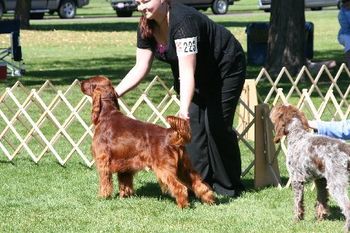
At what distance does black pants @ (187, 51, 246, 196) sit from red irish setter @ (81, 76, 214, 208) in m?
0.39

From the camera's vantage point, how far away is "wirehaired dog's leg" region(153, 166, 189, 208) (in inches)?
307

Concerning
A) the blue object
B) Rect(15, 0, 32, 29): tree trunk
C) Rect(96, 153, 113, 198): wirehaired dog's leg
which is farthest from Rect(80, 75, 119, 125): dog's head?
Rect(15, 0, 32, 29): tree trunk

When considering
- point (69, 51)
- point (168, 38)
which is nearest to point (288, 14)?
point (69, 51)

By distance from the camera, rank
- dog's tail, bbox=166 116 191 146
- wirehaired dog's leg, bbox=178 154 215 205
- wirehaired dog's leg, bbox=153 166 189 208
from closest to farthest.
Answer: dog's tail, bbox=166 116 191 146
wirehaired dog's leg, bbox=153 166 189 208
wirehaired dog's leg, bbox=178 154 215 205

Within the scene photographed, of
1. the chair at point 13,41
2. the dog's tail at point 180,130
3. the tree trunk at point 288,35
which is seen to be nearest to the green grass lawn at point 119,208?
the dog's tail at point 180,130

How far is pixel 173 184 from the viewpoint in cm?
779

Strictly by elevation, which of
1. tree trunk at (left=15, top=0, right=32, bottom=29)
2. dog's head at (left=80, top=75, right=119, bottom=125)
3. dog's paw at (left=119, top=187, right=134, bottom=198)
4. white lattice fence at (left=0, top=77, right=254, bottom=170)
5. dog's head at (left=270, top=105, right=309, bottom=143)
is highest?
dog's head at (left=270, top=105, right=309, bottom=143)

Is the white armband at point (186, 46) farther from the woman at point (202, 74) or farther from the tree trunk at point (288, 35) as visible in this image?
the tree trunk at point (288, 35)

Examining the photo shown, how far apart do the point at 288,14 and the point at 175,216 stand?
11043 mm

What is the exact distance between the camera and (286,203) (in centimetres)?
812

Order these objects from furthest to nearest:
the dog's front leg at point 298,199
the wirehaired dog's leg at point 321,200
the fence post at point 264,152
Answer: the fence post at point 264,152 < the wirehaired dog's leg at point 321,200 < the dog's front leg at point 298,199

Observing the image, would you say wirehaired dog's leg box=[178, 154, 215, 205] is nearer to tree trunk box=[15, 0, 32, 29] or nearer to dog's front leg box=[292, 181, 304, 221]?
dog's front leg box=[292, 181, 304, 221]

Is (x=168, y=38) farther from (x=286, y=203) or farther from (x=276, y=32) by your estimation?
(x=276, y=32)

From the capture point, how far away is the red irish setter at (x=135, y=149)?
7.81m
